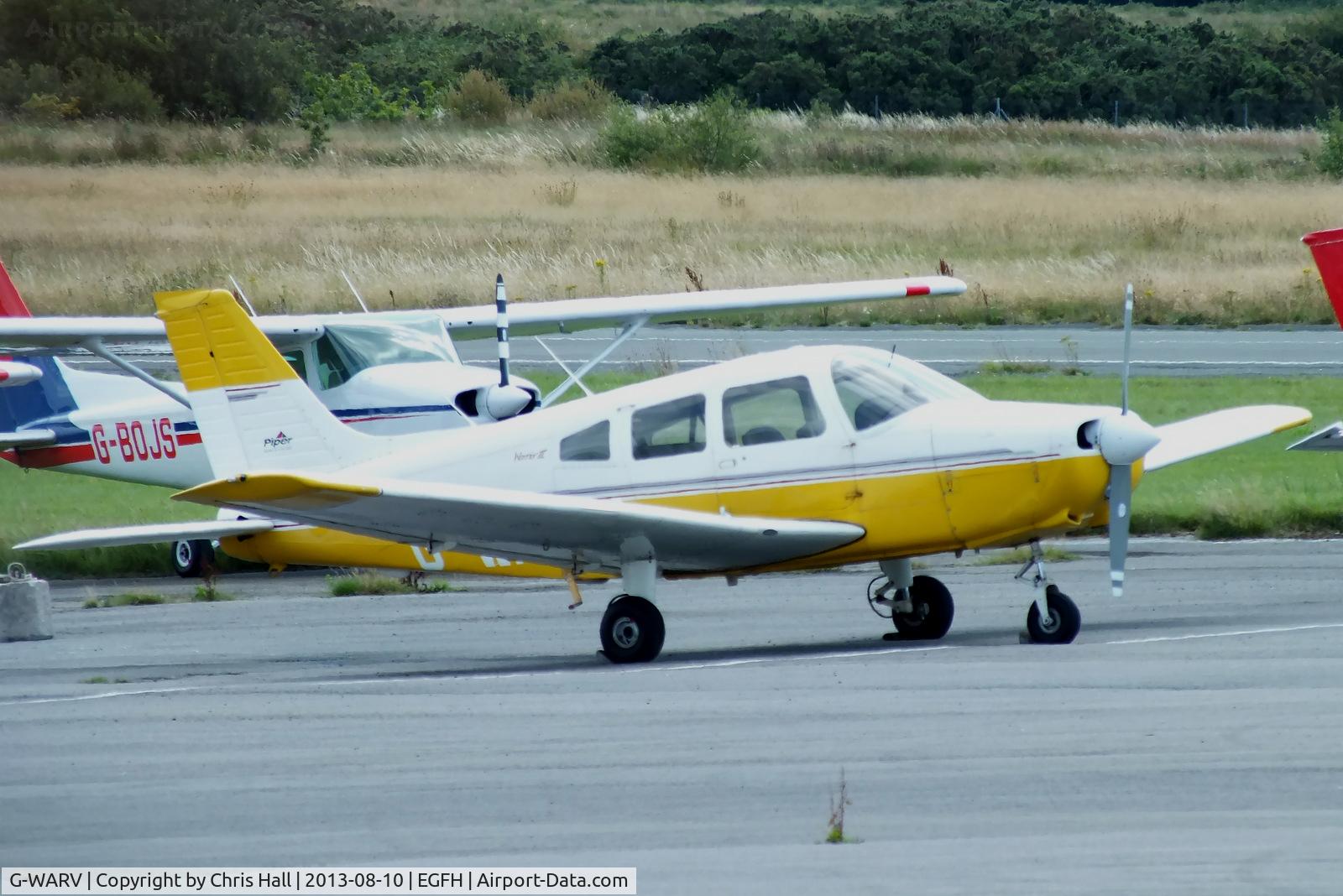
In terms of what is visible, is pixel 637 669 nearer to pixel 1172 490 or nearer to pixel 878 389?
pixel 878 389

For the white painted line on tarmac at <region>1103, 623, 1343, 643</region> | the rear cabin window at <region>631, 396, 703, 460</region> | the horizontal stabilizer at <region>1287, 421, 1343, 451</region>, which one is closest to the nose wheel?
the white painted line on tarmac at <region>1103, 623, 1343, 643</region>

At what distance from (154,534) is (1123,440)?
5.66 metres

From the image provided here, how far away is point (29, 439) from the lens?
58.5 ft

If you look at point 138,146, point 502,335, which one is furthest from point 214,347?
point 138,146

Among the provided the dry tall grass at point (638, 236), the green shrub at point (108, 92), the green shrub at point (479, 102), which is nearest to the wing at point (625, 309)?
the dry tall grass at point (638, 236)

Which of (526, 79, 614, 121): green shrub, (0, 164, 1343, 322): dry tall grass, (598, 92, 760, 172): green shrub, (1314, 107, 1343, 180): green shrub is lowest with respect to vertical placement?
(0, 164, 1343, 322): dry tall grass

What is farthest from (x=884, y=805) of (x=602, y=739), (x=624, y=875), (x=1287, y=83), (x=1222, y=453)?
(x=1287, y=83)

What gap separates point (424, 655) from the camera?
12.1 metres

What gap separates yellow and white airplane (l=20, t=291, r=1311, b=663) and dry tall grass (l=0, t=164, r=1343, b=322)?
66.0ft

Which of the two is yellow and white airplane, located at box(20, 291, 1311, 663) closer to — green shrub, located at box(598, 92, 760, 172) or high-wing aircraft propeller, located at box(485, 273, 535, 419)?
high-wing aircraft propeller, located at box(485, 273, 535, 419)

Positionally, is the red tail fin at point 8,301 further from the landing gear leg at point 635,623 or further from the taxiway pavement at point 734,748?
the landing gear leg at point 635,623

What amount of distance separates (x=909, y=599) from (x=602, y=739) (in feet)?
11.7

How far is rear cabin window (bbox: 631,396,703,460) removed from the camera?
11188mm

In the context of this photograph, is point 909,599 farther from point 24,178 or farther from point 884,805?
point 24,178
